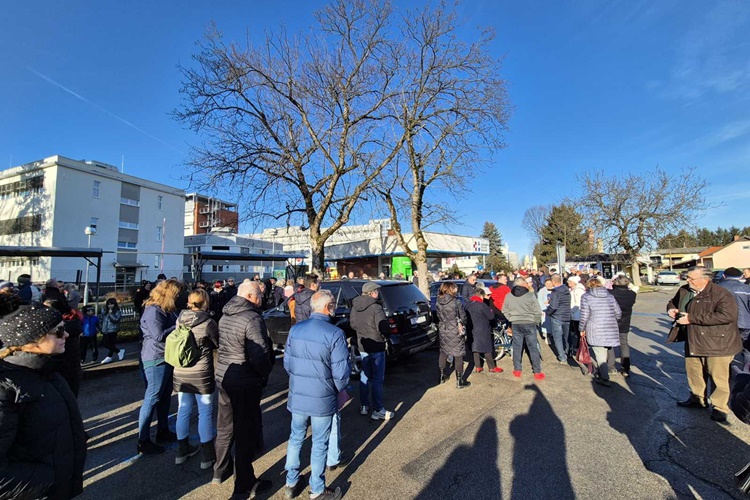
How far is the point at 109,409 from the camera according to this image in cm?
555

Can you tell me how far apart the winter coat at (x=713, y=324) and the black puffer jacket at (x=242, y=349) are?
5.33 m

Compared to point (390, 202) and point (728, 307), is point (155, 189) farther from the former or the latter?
point (728, 307)

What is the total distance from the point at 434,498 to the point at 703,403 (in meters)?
4.37

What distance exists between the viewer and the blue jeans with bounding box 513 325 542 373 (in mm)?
6578

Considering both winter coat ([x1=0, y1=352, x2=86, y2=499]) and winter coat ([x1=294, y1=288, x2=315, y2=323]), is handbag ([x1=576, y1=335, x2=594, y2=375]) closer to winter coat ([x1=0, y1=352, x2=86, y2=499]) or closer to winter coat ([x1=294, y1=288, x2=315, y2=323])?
winter coat ([x1=294, y1=288, x2=315, y2=323])

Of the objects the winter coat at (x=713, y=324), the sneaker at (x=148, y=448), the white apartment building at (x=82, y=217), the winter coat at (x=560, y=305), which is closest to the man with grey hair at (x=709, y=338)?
the winter coat at (x=713, y=324)

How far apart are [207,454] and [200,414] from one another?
18.0 inches

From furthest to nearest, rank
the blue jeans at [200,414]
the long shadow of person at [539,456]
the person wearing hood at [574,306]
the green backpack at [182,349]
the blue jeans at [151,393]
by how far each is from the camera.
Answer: the person wearing hood at [574,306] < the blue jeans at [151,393] < the blue jeans at [200,414] < the green backpack at [182,349] < the long shadow of person at [539,456]

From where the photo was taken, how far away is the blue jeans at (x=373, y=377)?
194 inches

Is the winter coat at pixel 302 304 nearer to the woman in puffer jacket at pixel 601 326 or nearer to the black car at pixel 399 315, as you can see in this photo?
the black car at pixel 399 315

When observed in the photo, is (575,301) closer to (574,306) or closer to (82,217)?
(574,306)

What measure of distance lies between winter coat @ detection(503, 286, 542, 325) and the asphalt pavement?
42.3 inches

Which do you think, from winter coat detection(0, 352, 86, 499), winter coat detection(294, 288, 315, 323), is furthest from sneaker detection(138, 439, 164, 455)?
winter coat detection(294, 288, 315, 323)

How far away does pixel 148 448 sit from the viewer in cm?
403
